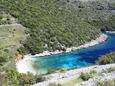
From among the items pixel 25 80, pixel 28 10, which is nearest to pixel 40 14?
pixel 28 10

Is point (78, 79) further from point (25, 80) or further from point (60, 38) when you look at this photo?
point (60, 38)

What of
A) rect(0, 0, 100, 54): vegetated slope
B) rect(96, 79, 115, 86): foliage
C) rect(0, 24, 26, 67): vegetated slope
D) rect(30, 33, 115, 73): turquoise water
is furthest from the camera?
rect(0, 0, 100, 54): vegetated slope

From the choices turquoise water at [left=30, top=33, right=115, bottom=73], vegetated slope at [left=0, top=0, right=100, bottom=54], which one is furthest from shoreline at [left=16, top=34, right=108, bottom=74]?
vegetated slope at [left=0, top=0, right=100, bottom=54]

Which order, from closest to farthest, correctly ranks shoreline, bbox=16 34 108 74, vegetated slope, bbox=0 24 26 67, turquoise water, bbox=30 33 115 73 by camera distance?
shoreline, bbox=16 34 108 74
turquoise water, bbox=30 33 115 73
vegetated slope, bbox=0 24 26 67

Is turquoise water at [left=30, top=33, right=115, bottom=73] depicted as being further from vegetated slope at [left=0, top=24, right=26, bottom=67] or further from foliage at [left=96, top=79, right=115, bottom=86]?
foliage at [left=96, top=79, right=115, bottom=86]

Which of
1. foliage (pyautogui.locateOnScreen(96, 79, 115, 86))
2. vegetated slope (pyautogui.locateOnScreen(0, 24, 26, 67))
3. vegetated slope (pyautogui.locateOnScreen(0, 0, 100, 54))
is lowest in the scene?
vegetated slope (pyautogui.locateOnScreen(0, 0, 100, 54))

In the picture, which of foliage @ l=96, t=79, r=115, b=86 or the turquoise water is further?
the turquoise water

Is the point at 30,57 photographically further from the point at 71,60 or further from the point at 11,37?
the point at 71,60
